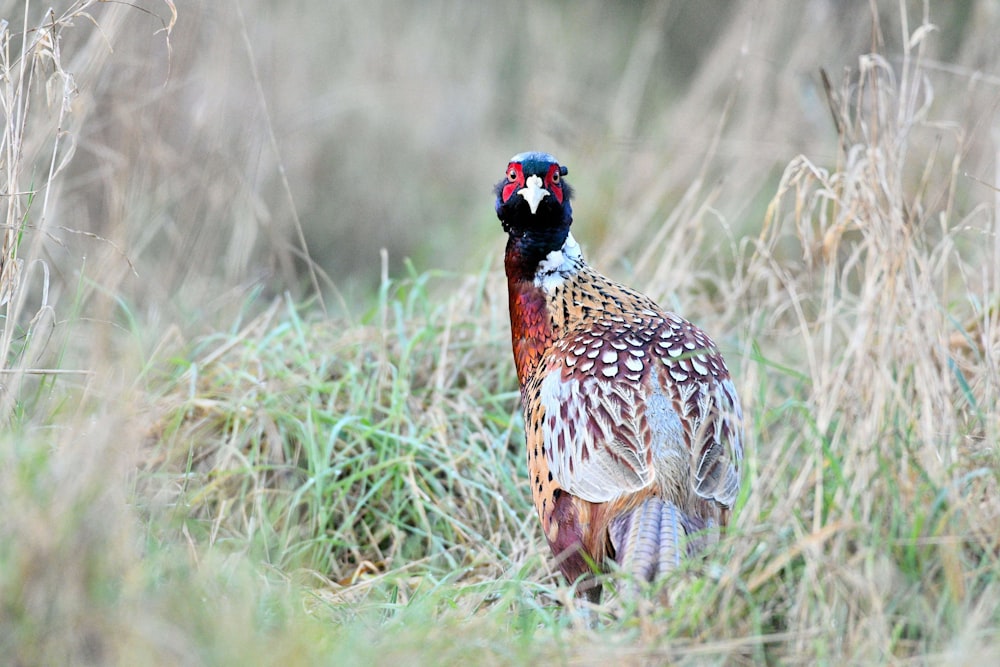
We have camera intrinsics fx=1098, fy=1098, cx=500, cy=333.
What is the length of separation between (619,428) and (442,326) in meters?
1.61

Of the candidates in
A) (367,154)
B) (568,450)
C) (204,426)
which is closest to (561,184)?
(568,450)

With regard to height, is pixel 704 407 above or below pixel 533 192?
below

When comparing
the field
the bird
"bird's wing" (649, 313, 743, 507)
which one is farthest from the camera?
"bird's wing" (649, 313, 743, 507)

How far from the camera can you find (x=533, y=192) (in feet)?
12.5

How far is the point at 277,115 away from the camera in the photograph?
6.91 metres

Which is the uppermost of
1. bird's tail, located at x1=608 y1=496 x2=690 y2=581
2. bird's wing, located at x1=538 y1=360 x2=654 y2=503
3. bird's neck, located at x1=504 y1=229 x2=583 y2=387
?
bird's neck, located at x1=504 y1=229 x2=583 y2=387

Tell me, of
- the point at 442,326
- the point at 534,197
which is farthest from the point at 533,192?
the point at 442,326

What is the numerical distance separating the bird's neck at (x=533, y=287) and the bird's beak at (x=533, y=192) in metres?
0.16

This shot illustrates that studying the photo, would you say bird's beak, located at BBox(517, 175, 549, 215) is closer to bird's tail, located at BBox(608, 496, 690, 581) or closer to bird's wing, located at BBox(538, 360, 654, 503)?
bird's wing, located at BBox(538, 360, 654, 503)

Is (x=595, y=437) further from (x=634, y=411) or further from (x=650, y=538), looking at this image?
(x=650, y=538)

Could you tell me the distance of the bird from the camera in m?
3.20

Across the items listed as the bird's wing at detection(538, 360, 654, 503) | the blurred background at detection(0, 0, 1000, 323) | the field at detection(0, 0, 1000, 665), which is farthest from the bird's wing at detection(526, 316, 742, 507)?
the blurred background at detection(0, 0, 1000, 323)

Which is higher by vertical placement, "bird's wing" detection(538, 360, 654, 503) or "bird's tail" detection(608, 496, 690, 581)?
"bird's wing" detection(538, 360, 654, 503)

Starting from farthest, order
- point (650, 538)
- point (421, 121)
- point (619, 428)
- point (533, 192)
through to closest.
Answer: point (421, 121)
point (533, 192)
point (619, 428)
point (650, 538)
